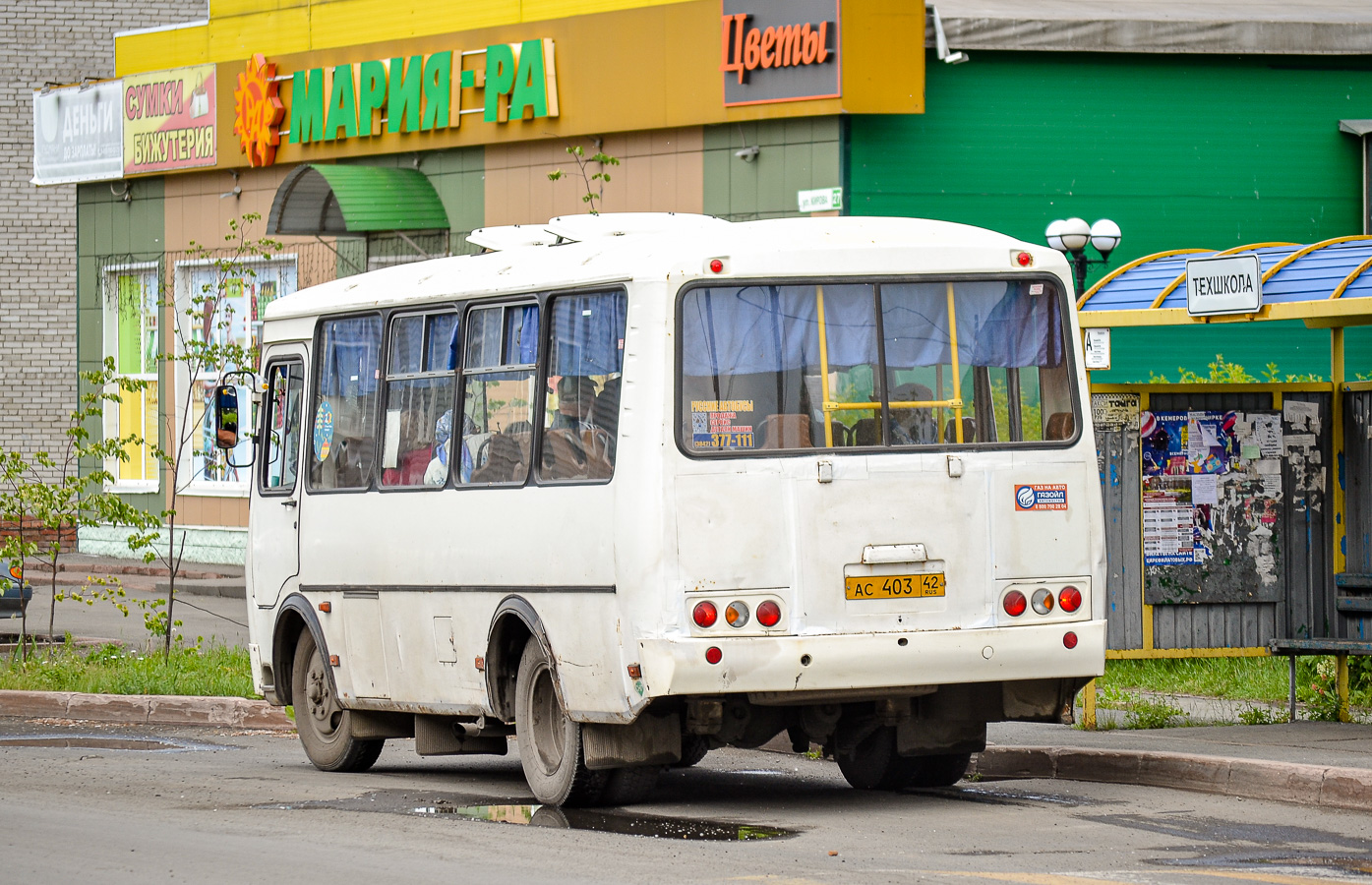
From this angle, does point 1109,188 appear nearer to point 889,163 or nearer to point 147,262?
point 889,163

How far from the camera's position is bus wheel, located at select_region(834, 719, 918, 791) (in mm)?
11469

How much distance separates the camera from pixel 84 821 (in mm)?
10422

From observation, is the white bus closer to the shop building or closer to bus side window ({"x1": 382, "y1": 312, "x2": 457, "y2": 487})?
bus side window ({"x1": 382, "y1": 312, "x2": 457, "y2": 487})

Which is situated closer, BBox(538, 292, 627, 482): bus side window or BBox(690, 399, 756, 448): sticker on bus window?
BBox(690, 399, 756, 448): sticker on bus window

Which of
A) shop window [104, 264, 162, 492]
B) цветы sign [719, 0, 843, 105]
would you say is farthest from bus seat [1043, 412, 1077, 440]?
shop window [104, 264, 162, 492]

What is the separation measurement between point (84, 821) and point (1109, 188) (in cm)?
1519

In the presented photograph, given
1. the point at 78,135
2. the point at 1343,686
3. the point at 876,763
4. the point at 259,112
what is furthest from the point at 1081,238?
the point at 78,135

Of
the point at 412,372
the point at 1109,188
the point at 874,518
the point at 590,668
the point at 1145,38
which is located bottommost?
the point at 590,668

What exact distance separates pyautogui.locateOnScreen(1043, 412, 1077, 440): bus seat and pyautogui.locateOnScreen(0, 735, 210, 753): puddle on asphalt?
641 centimetres

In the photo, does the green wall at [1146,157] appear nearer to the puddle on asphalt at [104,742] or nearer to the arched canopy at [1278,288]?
the arched canopy at [1278,288]

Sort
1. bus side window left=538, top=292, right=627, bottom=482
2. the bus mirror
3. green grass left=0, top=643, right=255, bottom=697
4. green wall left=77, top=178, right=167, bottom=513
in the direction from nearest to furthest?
1. bus side window left=538, top=292, right=627, bottom=482
2. the bus mirror
3. green grass left=0, top=643, right=255, bottom=697
4. green wall left=77, top=178, right=167, bottom=513

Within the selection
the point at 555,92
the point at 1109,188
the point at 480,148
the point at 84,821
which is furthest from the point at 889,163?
the point at 84,821

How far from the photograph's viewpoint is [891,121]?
73.3 ft

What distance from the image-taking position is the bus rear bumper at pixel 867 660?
32.7 feet
